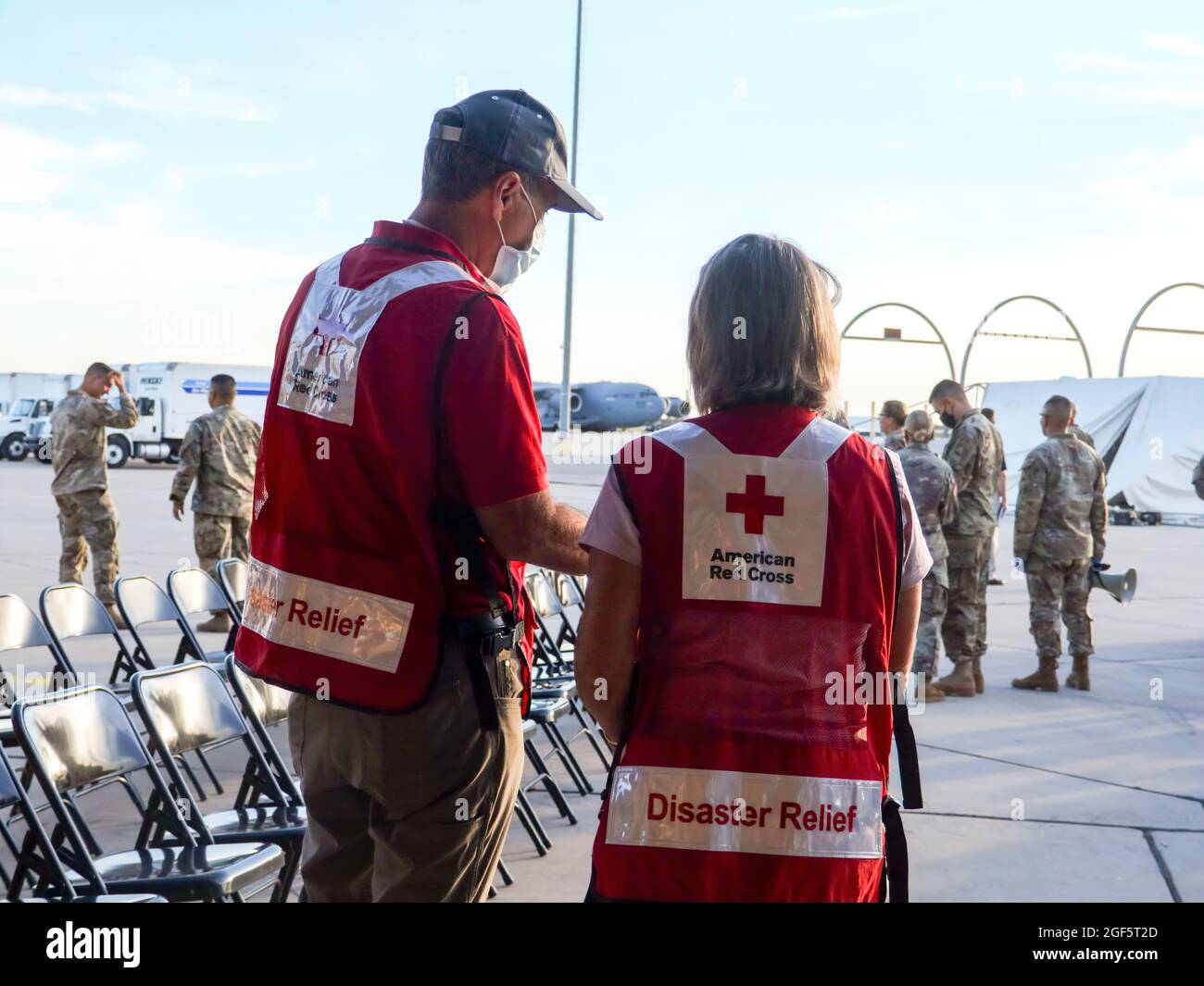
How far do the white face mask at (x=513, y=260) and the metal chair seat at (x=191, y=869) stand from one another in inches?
66.9

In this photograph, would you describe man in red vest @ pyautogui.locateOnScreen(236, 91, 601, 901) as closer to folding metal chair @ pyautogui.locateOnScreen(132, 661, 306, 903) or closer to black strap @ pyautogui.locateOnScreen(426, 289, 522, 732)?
black strap @ pyautogui.locateOnScreen(426, 289, 522, 732)

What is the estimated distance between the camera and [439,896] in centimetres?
201

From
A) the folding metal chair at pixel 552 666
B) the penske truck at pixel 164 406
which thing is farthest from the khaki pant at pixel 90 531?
the penske truck at pixel 164 406

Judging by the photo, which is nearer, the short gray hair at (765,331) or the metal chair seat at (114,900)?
the short gray hair at (765,331)

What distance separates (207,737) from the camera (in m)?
3.67

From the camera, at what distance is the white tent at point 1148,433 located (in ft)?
71.8

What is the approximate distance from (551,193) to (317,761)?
1.12 meters

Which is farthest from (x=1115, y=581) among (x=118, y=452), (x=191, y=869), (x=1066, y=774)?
(x=118, y=452)

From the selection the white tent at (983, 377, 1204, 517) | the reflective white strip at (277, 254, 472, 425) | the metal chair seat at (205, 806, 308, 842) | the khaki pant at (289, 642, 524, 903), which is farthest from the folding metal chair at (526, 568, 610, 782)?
the white tent at (983, 377, 1204, 517)

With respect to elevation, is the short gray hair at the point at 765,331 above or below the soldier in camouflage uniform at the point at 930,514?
above

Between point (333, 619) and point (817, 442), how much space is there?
855 millimetres

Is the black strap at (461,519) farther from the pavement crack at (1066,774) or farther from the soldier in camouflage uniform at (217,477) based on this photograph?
the soldier in camouflage uniform at (217,477)

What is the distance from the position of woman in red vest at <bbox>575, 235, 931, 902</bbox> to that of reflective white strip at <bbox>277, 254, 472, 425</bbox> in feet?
1.70

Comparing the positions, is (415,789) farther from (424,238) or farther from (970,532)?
(970,532)
